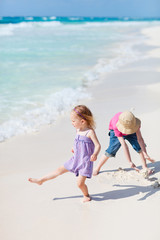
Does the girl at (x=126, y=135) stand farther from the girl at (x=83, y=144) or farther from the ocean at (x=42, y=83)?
the ocean at (x=42, y=83)

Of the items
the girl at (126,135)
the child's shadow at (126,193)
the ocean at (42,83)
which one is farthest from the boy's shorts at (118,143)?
the ocean at (42,83)

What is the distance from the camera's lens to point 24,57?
43.7 ft

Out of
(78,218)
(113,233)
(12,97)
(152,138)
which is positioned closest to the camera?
(113,233)

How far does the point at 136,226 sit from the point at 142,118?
9.62 feet

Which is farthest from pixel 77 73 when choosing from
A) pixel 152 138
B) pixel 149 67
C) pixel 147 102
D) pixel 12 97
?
pixel 152 138

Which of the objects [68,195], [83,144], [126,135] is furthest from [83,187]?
[126,135]

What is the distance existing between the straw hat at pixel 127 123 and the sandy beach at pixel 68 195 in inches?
24.3

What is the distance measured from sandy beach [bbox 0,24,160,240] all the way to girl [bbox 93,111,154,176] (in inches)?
9.2

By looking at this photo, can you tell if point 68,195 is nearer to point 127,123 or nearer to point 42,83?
point 127,123

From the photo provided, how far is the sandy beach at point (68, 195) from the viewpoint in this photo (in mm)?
2639

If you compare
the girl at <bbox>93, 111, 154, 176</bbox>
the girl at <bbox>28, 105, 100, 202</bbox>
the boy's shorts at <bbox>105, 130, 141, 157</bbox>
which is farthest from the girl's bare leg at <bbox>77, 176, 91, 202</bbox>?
the boy's shorts at <bbox>105, 130, 141, 157</bbox>

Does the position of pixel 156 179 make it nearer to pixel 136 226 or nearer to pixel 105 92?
pixel 136 226

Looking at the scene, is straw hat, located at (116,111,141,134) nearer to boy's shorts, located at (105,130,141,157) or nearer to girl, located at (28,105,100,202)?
boy's shorts, located at (105,130,141,157)

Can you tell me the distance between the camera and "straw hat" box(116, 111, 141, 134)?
326 cm
